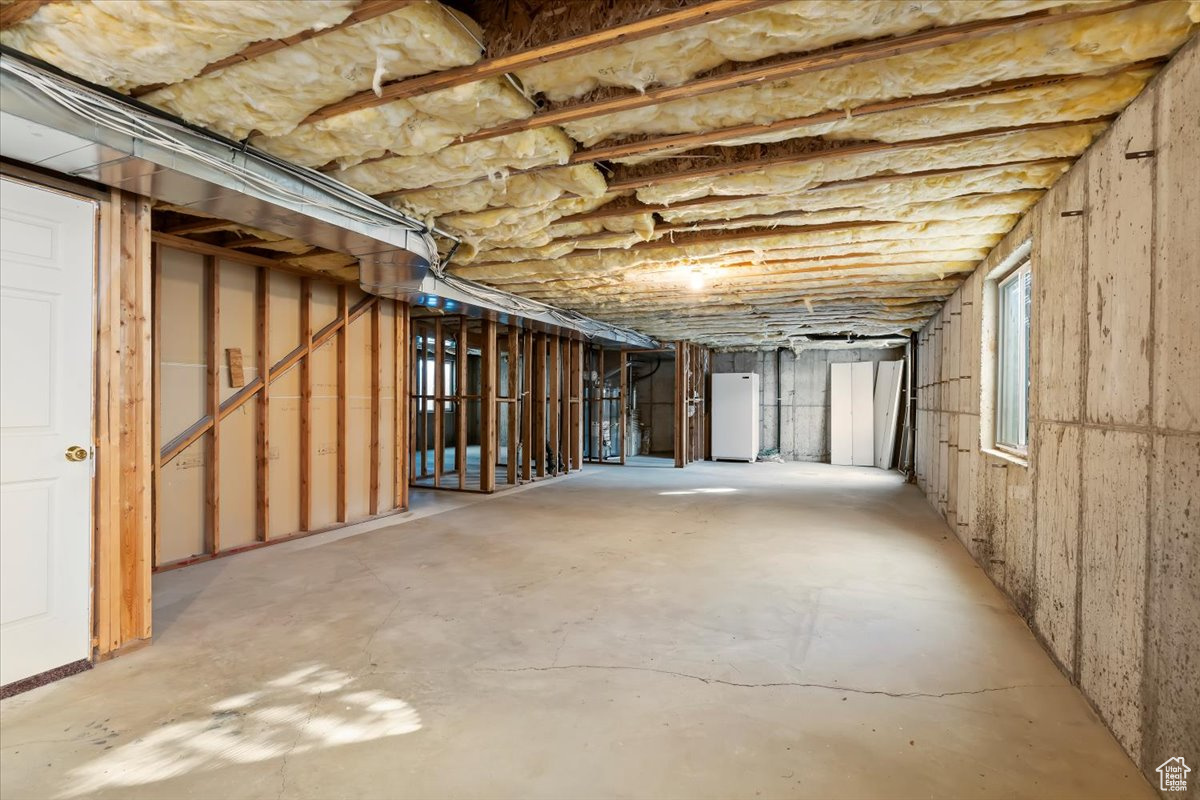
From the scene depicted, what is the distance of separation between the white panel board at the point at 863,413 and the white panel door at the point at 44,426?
10.2 m

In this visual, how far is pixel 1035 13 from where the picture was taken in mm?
1709

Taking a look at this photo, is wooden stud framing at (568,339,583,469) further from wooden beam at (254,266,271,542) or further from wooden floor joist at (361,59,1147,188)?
wooden floor joist at (361,59,1147,188)

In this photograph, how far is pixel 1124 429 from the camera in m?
2.01

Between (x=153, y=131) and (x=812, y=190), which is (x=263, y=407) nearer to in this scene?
(x=153, y=131)

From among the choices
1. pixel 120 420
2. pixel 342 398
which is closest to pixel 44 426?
pixel 120 420

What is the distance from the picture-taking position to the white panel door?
2246 millimetres

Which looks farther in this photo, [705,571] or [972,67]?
[705,571]

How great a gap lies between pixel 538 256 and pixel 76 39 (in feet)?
9.45

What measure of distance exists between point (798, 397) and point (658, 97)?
31.8ft

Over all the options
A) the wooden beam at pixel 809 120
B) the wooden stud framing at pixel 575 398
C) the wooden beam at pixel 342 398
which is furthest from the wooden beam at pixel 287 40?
the wooden stud framing at pixel 575 398

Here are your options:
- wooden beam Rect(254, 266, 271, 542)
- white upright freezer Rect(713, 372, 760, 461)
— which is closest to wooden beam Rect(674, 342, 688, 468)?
white upright freezer Rect(713, 372, 760, 461)

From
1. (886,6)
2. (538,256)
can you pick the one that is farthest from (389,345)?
(886,6)

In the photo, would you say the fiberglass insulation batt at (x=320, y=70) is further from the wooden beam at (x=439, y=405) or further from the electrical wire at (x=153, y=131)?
the wooden beam at (x=439, y=405)

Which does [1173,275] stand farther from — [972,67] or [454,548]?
[454,548]
